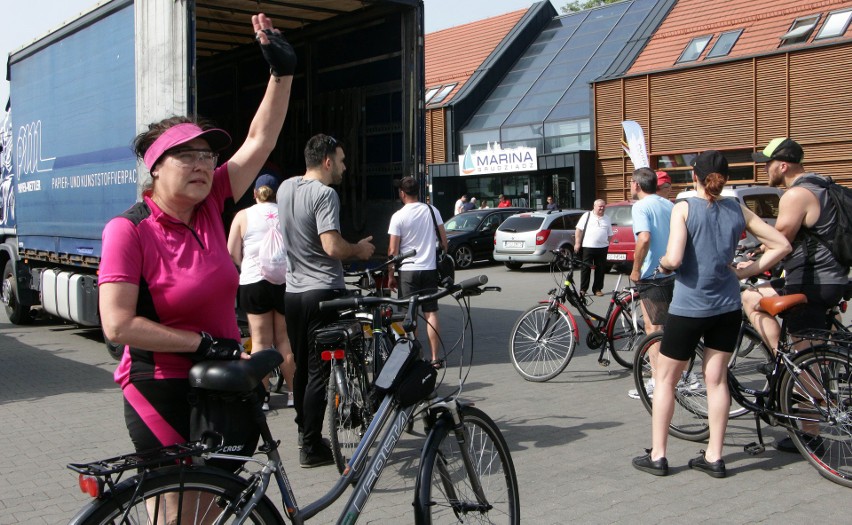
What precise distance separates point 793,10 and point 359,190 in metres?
21.1

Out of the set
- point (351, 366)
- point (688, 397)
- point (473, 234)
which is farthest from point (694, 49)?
point (351, 366)

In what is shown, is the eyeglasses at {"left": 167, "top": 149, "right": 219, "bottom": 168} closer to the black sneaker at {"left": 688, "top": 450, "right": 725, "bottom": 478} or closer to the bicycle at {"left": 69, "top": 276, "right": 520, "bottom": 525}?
the bicycle at {"left": 69, "top": 276, "right": 520, "bottom": 525}

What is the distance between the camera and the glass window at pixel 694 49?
1080 inches

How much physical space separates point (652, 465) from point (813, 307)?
1483 millimetres

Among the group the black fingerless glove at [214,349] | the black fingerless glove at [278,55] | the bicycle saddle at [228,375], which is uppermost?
the black fingerless glove at [278,55]

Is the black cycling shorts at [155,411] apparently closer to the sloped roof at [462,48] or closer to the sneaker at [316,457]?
the sneaker at [316,457]

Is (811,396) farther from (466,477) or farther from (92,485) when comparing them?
(92,485)

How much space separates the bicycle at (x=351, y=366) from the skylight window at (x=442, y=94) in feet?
98.0

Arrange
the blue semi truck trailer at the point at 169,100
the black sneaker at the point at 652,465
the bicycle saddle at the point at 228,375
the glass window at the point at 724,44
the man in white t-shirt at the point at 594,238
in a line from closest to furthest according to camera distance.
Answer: the bicycle saddle at the point at 228,375 < the black sneaker at the point at 652,465 < the blue semi truck trailer at the point at 169,100 < the man in white t-shirt at the point at 594,238 < the glass window at the point at 724,44

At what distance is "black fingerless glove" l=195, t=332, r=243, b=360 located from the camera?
2707mm

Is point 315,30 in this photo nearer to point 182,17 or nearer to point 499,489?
point 182,17

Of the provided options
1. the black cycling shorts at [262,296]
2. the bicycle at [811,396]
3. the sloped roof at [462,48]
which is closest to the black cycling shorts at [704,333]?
the bicycle at [811,396]

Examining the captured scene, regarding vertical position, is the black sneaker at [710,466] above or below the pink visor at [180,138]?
below

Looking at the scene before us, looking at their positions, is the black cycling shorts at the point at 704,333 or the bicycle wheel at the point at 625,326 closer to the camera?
the black cycling shorts at the point at 704,333
